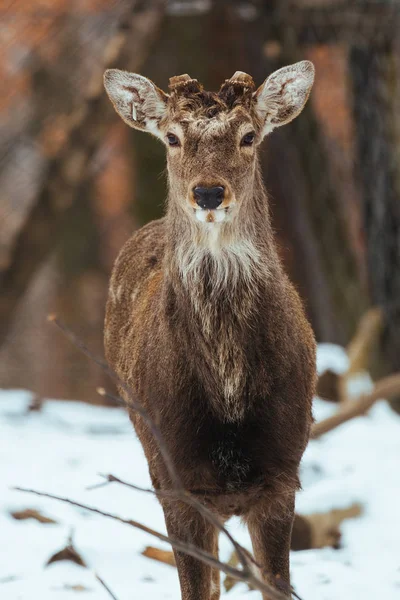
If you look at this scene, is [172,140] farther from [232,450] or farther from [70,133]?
[70,133]

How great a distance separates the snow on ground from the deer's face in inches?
77.6

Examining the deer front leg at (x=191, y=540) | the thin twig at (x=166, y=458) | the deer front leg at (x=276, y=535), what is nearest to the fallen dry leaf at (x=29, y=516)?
the deer front leg at (x=191, y=540)

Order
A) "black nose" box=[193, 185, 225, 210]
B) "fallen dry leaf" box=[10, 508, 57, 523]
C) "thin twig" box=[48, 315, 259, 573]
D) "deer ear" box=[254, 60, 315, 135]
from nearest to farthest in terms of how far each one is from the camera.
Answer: "thin twig" box=[48, 315, 259, 573], "black nose" box=[193, 185, 225, 210], "deer ear" box=[254, 60, 315, 135], "fallen dry leaf" box=[10, 508, 57, 523]

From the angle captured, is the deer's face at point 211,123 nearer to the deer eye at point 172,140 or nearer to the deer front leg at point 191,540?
the deer eye at point 172,140

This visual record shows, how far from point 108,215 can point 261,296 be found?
7306 millimetres

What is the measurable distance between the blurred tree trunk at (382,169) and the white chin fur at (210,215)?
15.5 ft

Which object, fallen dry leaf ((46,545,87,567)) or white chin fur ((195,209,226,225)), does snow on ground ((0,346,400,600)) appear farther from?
white chin fur ((195,209,226,225))

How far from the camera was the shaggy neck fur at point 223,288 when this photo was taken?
167 inches

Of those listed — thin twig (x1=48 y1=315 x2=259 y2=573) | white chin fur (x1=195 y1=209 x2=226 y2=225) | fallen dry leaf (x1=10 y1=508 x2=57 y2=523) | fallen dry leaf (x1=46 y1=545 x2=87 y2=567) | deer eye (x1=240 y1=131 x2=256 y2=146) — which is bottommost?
thin twig (x1=48 y1=315 x2=259 y2=573)

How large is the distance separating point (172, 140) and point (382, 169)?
14.5 ft

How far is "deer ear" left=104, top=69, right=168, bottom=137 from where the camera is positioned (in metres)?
4.66

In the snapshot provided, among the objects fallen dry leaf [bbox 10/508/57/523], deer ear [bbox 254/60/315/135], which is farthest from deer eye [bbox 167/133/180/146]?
fallen dry leaf [bbox 10/508/57/523]

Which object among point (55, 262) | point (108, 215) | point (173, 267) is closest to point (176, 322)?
point (173, 267)

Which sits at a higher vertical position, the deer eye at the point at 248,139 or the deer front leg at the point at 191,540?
the deer eye at the point at 248,139
